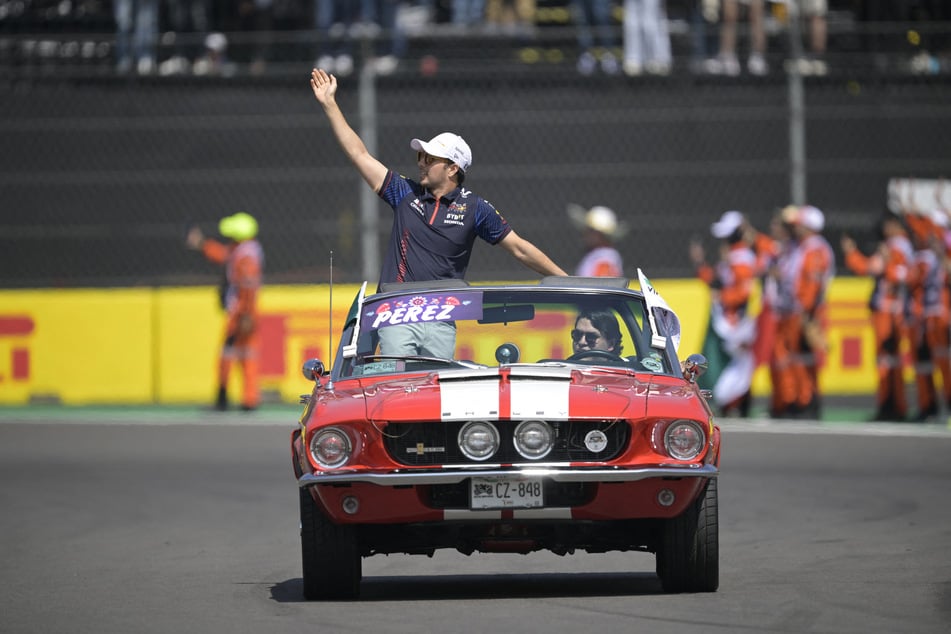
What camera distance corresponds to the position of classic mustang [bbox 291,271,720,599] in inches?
279

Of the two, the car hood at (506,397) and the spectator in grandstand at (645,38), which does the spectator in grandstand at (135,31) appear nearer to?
the spectator in grandstand at (645,38)

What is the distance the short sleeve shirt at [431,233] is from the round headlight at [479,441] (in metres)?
2.10

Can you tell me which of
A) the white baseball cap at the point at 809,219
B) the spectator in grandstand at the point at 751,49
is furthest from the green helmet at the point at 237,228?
the white baseball cap at the point at 809,219

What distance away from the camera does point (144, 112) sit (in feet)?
66.0

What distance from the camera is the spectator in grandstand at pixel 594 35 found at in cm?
2000

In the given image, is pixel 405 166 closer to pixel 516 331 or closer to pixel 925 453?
pixel 925 453

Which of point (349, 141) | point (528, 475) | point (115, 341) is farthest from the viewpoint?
point (115, 341)

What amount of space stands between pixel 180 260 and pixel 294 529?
9748 mm

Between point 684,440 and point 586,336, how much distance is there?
1.12 meters

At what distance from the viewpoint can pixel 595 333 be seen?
8.20 m

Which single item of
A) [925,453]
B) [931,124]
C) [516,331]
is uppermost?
[931,124]

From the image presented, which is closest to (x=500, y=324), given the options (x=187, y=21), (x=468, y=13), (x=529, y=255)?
(x=529, y=255)

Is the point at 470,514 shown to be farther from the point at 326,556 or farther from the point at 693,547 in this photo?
the point at 693,547

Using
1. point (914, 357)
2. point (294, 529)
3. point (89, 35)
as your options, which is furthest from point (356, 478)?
point (89, 35)
